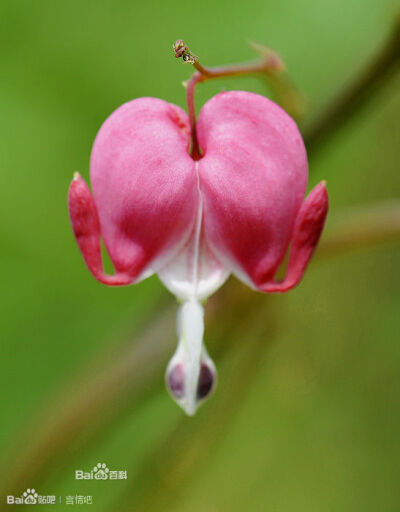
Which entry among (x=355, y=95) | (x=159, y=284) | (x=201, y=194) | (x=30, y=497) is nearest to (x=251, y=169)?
(x=201, y=194)

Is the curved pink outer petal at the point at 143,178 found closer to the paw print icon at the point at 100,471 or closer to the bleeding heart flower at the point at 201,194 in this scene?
the bleeding heart flower at the point at 201,194

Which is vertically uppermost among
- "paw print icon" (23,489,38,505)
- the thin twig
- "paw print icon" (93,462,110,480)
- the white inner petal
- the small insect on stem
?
the thin twig

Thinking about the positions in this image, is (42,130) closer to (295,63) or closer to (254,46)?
(295,63)

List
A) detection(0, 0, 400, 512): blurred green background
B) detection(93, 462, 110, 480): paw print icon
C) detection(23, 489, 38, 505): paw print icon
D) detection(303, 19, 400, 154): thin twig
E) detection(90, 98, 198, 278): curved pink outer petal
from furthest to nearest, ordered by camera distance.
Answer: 1. detection(0, 0, 400, 512): blurred green background
2. detection(93, 462, 110, 480): paw print icon
3. detection(23, 489, 38, 505): paw print icon
4. detection(303, 19, 400, 154): thin twig
5. detection(90, 98, 198, 278): curved pink outer petal

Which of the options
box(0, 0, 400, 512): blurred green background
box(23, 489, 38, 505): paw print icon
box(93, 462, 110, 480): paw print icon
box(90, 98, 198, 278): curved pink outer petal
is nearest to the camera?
box(90, 98, 198, 278): curved pink outer petal

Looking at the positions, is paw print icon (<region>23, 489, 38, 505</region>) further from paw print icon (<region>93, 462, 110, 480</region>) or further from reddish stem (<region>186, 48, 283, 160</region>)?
reddish stem (<region>186, 48, 283, 160</region>)

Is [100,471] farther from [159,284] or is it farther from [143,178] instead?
[143,178]

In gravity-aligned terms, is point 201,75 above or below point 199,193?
above

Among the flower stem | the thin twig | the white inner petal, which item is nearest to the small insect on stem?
the flower stem
